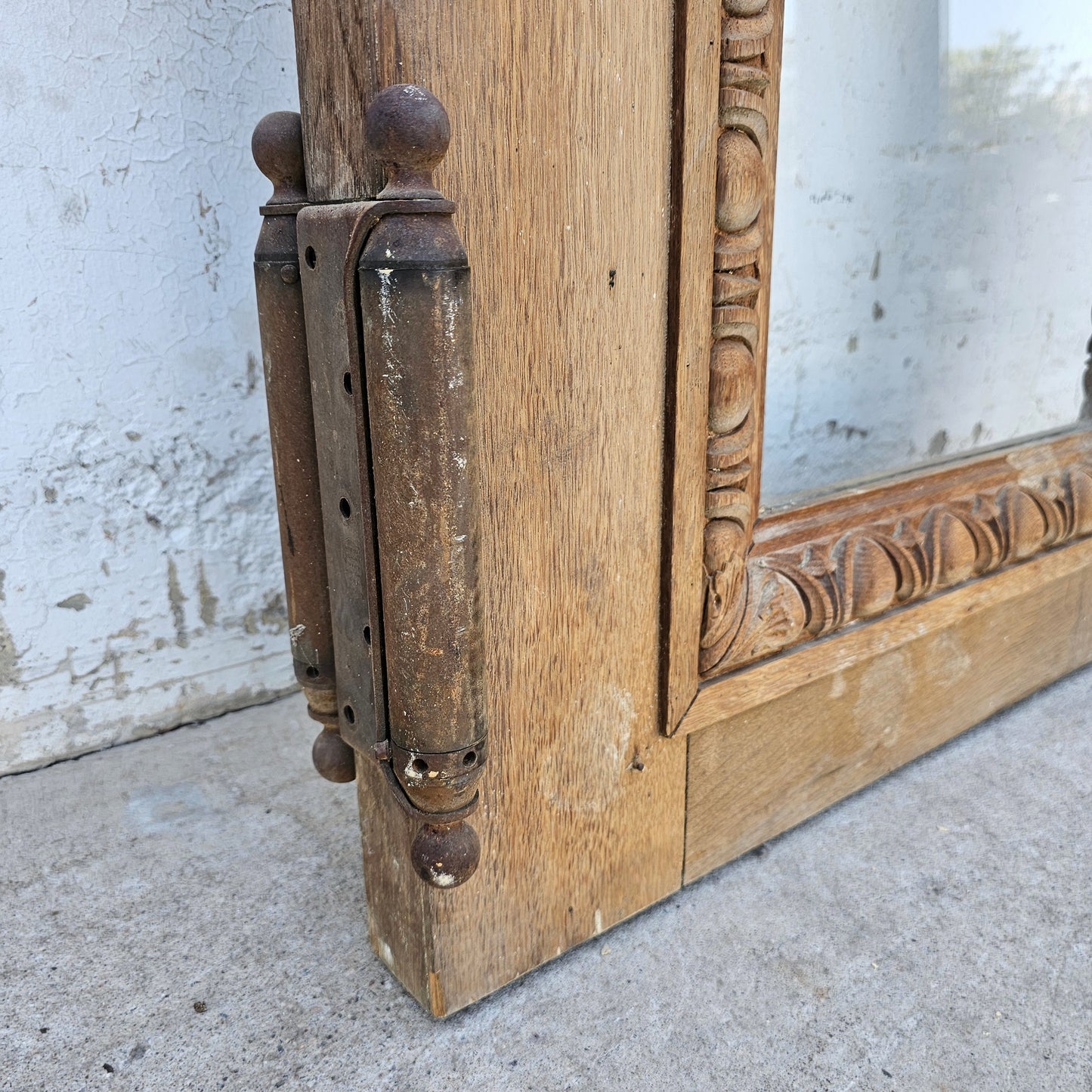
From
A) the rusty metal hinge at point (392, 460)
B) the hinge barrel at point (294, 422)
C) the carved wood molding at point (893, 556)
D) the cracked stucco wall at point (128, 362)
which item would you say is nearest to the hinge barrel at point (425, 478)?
the rusty metal hinge at point (392, 460)

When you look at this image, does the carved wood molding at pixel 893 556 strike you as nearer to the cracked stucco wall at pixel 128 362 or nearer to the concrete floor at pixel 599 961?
the concrete floor at pixel 599 961

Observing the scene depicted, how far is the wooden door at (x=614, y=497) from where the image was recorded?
2.26 feet

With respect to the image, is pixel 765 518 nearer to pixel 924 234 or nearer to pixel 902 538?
pixel 902 538

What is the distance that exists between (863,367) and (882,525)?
22cm

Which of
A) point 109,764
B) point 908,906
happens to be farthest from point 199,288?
point 908,906

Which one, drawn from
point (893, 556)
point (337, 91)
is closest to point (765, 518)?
point (893, 556)

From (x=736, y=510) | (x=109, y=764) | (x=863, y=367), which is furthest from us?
(x=109, y=764)

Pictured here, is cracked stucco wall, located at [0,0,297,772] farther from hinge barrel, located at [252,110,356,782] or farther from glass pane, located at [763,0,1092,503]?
glass pane, located at [763,0,1092,503]

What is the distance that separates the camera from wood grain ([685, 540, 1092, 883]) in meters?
1.02

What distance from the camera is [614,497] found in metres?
0.82

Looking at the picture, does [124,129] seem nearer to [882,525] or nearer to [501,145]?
[501,145]

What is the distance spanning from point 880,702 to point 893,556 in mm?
207

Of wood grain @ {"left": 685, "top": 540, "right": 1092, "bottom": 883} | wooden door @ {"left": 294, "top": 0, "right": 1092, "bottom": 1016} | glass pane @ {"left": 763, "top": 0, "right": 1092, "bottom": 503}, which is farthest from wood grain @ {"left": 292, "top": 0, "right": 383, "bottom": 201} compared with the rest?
wood grain @ {"left": 685, "top": 540, "right": 1092, "bottom": 883}

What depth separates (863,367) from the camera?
1.16m
